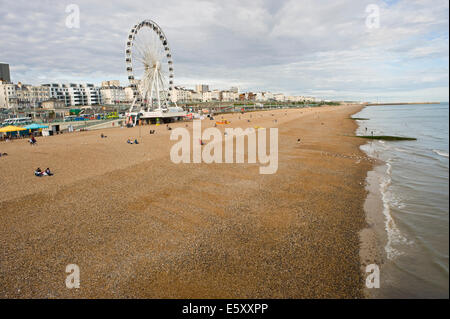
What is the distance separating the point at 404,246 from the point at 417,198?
3.19 m

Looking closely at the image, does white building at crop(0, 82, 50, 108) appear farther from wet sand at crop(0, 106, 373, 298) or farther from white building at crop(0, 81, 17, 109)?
wet sand at crop(0, 106, 373, 298)

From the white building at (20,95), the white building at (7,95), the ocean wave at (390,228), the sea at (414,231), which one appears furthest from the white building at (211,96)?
the ocean wave at (390,228)

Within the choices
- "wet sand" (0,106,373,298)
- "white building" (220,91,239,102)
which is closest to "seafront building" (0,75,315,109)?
"wet sand" (0,106,373,298)

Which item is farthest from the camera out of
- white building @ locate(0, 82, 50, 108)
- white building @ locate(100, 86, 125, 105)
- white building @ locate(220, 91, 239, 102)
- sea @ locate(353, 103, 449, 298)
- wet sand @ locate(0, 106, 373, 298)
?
white building @ locate(220, 91, 239, 102)

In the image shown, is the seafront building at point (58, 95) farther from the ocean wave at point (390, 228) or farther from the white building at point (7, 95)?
the ocean wave at point (390, 228)

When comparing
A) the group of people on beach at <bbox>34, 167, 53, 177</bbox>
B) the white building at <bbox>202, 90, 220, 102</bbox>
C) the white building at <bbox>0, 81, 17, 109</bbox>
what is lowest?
the group of people on beach at <bbox>34, 167, 53, 177</bbox>

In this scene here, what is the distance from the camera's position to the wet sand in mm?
4812

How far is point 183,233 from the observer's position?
6574mm

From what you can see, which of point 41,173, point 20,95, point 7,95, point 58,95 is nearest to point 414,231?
point 41,173

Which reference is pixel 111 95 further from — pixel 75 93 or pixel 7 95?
pixel 7 95

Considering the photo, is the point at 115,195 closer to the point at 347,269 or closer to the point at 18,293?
the point at 18,293

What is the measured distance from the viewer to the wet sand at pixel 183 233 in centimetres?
481
